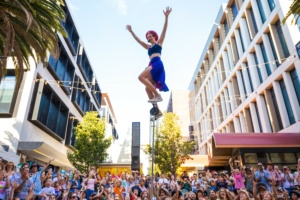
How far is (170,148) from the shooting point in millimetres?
23078

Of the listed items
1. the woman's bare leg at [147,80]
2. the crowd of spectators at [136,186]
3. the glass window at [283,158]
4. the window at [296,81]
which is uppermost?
the window at [296,81]

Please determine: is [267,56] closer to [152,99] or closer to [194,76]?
[152,99]

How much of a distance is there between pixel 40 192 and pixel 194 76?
138ft

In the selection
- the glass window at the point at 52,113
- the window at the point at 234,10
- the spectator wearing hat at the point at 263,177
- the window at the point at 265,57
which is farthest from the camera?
the window at the point at 234,10

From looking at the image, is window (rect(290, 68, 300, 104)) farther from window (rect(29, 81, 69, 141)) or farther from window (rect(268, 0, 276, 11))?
window (rect(29, 81, 69, 141))

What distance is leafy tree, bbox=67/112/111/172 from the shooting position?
21.8 metres

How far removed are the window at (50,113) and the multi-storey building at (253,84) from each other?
1407 cm

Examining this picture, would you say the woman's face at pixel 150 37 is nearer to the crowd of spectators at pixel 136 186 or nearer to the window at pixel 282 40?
the crowd of spectators at pixel 136 186

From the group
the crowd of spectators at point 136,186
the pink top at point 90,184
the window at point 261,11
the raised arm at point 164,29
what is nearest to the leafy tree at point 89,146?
the crowd of spectators at point 136,186

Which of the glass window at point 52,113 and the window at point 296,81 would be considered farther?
the glass window at point 52,113

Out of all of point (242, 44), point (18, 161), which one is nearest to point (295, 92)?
point (242, 44)

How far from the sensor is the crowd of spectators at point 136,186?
268 inches

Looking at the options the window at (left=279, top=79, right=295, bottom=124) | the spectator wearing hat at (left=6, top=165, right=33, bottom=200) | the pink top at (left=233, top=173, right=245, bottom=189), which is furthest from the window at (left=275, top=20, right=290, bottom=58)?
the spectator wearing hat at (left=6, top=165, right=33, bottom=200)

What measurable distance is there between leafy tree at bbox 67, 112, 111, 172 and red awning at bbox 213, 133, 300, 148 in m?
12.1
